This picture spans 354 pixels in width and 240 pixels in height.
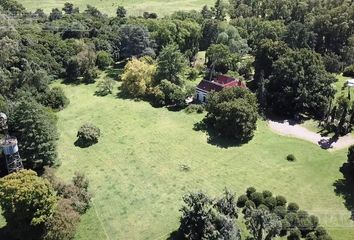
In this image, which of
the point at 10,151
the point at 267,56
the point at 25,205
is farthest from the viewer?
the point at 267,56

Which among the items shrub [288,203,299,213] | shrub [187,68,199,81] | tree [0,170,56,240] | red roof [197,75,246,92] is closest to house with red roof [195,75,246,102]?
red roof [197,75,246,92]

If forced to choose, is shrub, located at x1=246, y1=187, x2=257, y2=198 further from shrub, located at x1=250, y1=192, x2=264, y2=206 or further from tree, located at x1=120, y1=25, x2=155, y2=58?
tree, located at x1=120, y1=25, x2=155, y2=58

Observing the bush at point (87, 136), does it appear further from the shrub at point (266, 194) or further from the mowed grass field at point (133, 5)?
the mowed grass field at point (133, 5)

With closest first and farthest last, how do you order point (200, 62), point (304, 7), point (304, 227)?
point (304, 227), point (200, 62), point (304, 7)

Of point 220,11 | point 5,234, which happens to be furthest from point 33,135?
point 220,11

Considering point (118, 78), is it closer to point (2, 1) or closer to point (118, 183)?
point (118, 183)

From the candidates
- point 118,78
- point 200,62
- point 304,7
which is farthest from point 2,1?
point 304,7

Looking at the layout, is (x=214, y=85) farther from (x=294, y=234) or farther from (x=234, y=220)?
(x=234, y=220)
